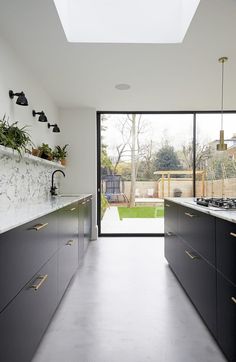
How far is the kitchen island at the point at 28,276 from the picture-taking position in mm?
1159

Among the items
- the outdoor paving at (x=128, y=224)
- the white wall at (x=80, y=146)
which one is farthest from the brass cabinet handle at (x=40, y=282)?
the outdoor paving at (x=128, y=224)

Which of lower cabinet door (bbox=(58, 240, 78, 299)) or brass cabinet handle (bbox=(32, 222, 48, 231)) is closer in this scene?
brass cabinet handle (bbox=(32, 222, 48, 231))

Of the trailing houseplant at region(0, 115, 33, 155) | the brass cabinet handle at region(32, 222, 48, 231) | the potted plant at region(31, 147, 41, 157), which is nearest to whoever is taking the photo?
the brass cabinet handle at region(32, 222, 48, 231)

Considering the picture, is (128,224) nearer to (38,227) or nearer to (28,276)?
(38,227)

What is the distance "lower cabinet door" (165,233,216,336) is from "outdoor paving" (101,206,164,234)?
2.23 metres

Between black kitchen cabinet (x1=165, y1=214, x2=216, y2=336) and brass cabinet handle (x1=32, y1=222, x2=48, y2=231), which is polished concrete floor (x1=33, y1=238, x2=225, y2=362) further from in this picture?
brass cabinet handle (x1=32, y1=222, x2=48, y2=231)

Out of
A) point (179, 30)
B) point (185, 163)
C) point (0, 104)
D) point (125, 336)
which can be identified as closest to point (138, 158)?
point (185, 163)

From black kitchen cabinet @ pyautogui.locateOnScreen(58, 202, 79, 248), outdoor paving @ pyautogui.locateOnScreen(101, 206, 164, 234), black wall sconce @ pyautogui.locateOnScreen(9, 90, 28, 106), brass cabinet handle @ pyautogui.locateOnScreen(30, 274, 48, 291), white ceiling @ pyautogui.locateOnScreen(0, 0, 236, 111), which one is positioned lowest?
outdoor paving @ pyautogui.locateOnScreen(101, 206, 164, 234)

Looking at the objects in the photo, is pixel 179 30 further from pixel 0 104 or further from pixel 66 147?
pixel 66 147

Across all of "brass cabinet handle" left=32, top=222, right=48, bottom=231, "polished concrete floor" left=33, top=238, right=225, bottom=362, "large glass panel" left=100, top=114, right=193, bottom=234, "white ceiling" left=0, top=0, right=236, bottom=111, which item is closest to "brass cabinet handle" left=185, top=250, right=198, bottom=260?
"polished concrete floor" left=33, top=238, right=225, bottom=362

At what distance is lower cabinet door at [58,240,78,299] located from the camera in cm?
223

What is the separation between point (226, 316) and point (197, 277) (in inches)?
22.3

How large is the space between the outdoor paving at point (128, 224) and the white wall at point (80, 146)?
1.28ft

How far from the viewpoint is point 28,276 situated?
56.9 inches
